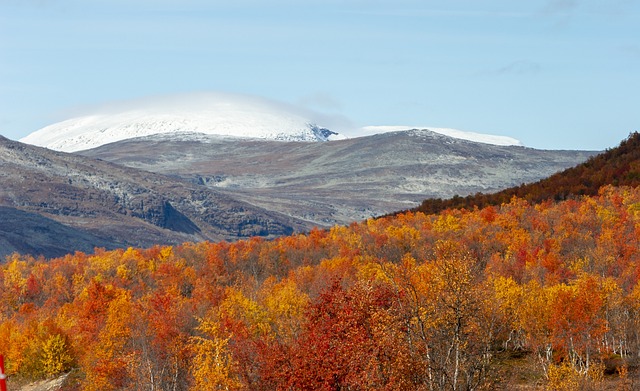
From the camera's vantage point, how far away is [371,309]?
43.7 meters

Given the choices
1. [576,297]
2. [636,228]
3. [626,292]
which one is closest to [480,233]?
[636,228]

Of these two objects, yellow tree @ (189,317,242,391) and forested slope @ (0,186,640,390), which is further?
yellow tree @ (189,317,242,391)

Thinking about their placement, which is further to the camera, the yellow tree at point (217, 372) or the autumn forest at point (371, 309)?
the yellow tree at point (217, 372)

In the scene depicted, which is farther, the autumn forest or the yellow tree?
the yellow tree

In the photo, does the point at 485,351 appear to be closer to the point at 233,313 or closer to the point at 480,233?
the point at 233,313

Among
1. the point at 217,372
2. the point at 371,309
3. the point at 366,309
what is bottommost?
the point at 217,372

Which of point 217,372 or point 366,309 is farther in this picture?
point 217,372

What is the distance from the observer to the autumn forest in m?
40.5

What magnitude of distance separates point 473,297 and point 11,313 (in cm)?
11821

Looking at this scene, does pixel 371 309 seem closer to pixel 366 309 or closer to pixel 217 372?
pixel 366 309

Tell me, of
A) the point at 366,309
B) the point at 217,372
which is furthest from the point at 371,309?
the point at 217,372

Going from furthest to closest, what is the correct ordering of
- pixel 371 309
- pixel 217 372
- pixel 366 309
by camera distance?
pixel 217 372, pixel 366 309, pixel 371 309

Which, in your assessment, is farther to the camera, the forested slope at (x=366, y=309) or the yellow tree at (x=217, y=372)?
the yellow tree at (x=217, y=372)

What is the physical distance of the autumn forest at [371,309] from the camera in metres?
40.5
